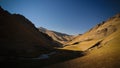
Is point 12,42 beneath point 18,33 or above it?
beneath

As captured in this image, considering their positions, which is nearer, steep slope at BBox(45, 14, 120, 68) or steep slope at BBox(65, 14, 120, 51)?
steep slope at BBox(45, 14, 120, 68)

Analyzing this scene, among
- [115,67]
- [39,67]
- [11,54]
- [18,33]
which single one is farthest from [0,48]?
[115,67]

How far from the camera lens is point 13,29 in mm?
62938

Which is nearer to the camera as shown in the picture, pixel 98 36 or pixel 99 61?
pixel 99 61

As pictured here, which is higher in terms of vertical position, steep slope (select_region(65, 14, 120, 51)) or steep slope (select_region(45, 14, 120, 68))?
steep slope (select_region(65, 14, 120, 51))

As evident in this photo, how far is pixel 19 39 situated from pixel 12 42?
5.87 meters

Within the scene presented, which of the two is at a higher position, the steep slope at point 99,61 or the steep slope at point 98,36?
the steep slope at point 98,36

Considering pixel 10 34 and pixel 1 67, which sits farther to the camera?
pixel 10 34

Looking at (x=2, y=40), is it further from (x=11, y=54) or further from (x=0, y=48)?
(x=11, y=54)

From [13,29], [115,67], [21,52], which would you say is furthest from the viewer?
[13,29]

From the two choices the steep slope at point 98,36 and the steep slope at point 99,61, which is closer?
the steep slope at point 99,61

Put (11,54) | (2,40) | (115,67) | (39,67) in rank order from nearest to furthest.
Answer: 1. (115,67)
2. (39,67)
3. (11,54)
4. (2,40)

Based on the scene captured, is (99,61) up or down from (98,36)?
down

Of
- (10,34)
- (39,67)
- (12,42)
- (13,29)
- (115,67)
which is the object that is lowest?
(115,67)
